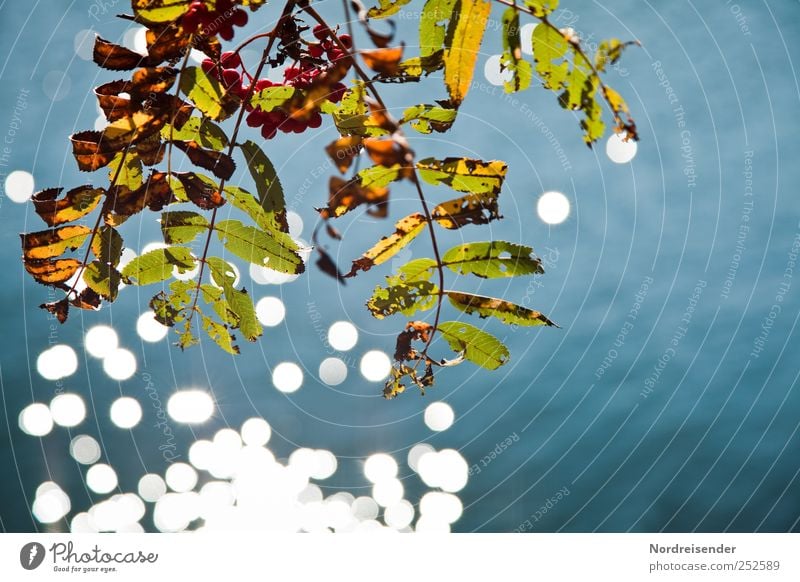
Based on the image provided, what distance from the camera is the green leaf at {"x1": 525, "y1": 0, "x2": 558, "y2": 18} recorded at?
676mm

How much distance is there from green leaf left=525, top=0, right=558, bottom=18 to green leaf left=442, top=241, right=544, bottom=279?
0.35 m

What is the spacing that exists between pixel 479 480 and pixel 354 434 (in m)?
3.88

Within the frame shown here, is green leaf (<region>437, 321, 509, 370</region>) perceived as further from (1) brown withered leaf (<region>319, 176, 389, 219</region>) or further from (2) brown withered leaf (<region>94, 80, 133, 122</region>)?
(2) brown withered leaf (<region>94, 80, 133, 122</region>)

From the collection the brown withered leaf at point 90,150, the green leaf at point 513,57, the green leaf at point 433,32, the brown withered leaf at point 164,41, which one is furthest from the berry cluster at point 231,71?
the green leaf at point 513,57

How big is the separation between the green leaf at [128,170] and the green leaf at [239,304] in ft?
0.66

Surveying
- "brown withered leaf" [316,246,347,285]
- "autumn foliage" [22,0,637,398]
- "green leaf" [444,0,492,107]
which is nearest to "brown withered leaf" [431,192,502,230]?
"autumn foliage" [22,0,637,398]

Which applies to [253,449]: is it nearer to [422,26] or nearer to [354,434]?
[422,26]

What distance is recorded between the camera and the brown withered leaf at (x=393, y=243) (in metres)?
0.92

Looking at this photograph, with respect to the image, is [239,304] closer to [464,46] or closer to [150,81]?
[150,81]

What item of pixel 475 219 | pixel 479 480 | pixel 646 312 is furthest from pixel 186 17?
pixel 479 480

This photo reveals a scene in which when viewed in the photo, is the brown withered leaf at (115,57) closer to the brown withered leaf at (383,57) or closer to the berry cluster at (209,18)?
the berry cluster at (209,18)

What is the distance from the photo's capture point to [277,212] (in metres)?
0.87

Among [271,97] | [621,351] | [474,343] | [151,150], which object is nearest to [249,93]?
[271,97]

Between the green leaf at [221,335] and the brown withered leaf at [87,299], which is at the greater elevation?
the brown withered leaf at [87,299]
